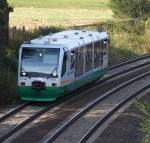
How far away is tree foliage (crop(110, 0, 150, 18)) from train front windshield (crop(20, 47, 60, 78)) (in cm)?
2836

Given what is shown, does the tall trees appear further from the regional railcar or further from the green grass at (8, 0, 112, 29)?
the green grass at (8, 0, 112, 29)

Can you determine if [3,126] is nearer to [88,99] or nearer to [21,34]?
[88,99]

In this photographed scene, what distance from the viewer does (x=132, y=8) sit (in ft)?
176

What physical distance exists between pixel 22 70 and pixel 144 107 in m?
11.7

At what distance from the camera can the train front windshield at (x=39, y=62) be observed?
24725 millimetres

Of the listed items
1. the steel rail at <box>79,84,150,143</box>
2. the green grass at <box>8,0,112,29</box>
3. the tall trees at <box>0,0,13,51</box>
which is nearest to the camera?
the steel rail at <box>79,84,150,143</box>

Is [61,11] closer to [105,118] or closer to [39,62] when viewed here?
[39,62]

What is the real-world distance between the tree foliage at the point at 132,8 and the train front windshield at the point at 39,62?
28360 mm

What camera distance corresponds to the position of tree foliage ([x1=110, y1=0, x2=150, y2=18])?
52.8m

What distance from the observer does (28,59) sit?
82.2 feet

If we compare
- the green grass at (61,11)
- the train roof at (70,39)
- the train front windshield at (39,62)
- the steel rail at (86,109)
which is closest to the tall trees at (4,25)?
the train roof at (70,39)

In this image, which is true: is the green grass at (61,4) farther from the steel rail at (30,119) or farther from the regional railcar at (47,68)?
the steel rail at (30,119)

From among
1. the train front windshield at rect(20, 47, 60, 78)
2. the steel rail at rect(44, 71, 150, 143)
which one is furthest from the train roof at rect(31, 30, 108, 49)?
the steel rail at rect(44, 71, 150, 143)

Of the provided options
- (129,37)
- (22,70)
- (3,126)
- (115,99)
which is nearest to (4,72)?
(22,70)
